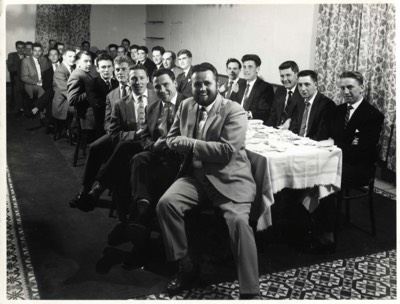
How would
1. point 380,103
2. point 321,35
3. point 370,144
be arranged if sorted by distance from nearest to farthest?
1. point 370,144
2. point 380,103
3. point 321,35

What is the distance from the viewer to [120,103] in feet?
11.7

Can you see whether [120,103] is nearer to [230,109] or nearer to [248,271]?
[230,109]

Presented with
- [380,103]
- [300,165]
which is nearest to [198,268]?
[300,165]

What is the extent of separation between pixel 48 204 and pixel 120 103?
3.65ft

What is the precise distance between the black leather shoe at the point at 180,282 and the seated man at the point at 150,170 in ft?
1.33

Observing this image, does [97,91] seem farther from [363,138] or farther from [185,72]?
[363,138]

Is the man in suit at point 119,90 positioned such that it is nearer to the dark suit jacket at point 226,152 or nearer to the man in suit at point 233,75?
the man in suit at point 233,75

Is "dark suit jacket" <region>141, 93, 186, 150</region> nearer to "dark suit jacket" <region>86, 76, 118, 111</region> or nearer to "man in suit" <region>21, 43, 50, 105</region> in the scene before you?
"dark suit jacket" <region>86, 76, 118, 111</region>

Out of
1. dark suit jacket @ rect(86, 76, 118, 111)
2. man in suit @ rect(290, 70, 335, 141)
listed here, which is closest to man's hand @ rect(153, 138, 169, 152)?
man in suit @ rect(290, 70, 335, 141)

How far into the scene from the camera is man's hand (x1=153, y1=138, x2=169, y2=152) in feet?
10.2

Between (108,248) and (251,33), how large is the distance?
4198mm

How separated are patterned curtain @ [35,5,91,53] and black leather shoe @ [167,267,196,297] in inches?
361

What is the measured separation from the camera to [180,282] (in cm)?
246

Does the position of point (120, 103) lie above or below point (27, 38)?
below
